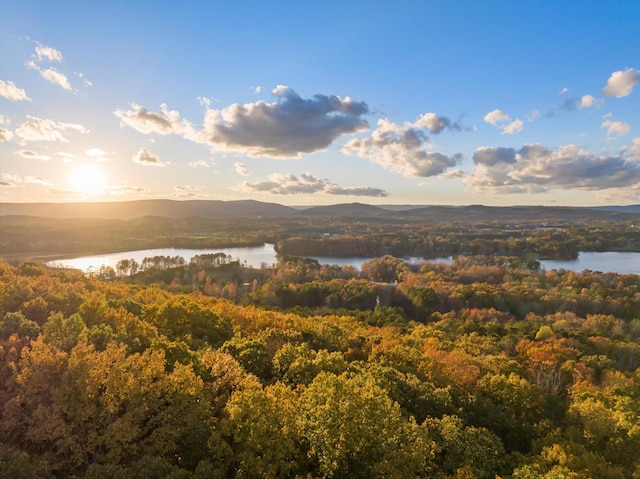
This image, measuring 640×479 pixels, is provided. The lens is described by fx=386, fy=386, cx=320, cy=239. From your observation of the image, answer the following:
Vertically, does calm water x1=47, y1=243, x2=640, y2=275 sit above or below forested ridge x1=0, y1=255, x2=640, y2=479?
below

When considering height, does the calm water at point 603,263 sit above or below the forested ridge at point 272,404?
below

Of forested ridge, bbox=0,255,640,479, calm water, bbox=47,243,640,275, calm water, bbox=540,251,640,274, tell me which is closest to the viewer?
forested ridge, bbox=0,255,640,479

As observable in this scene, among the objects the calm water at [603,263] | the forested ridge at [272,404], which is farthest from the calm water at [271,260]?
the forested ridge at [272,404]

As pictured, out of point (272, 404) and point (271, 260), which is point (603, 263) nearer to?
point (271, 260)

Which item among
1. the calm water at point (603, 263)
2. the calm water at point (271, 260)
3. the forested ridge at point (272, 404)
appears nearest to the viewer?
the forested ridge at point (272, 404)

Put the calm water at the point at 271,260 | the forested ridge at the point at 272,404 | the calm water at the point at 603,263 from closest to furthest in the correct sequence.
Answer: the forested ridge at the point at 272,404, the calm water at the point at 603,263, the calm water at the point at 271,260

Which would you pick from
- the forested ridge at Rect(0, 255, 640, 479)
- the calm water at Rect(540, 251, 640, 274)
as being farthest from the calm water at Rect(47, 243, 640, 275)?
the forested ridge at Rect(0, 255, 640, 479)

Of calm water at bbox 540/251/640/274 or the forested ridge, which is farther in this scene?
calm water at bbox 540/251/640/274

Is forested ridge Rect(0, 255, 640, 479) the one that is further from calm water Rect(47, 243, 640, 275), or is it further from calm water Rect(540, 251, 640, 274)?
calm water Rect(540, 251, 640, 274)

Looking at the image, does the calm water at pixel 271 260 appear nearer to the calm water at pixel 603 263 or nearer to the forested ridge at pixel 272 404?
the calm water at pixel 603 263

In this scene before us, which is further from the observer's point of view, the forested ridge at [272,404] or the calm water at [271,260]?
the calm water at [271,260]
